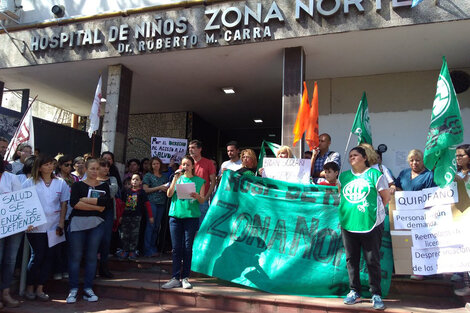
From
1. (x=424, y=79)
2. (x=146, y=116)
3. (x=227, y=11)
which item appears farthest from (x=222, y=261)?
(x=146, y=116)

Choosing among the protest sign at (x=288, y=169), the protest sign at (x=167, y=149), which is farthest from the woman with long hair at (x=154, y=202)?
the protest sign at (x=288, y=169)

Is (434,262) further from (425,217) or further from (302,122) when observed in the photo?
(302,122)

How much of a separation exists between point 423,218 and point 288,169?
5.93 ft

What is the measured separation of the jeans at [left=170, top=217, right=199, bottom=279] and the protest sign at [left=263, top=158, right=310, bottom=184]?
1.30m

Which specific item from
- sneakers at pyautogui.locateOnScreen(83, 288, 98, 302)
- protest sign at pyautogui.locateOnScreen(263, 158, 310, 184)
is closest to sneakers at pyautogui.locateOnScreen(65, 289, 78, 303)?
sneakers at pyautogui.locateOnScreen(83, 288, 98, 302)

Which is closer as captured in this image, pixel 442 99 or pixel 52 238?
pixel 442 99

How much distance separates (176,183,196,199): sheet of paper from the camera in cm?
485

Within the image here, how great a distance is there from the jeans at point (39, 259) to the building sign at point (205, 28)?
432cm

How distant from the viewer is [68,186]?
17.0ft

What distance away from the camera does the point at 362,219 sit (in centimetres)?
423

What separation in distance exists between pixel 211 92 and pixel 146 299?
6.47 meters

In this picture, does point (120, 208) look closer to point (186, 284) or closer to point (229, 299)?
point (186, 284)

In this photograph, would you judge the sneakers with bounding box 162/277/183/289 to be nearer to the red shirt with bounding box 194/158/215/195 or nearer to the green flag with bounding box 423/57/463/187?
the red shirt with bounding box 194/158/215/195

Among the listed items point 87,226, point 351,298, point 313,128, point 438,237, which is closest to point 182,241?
point 87,226
